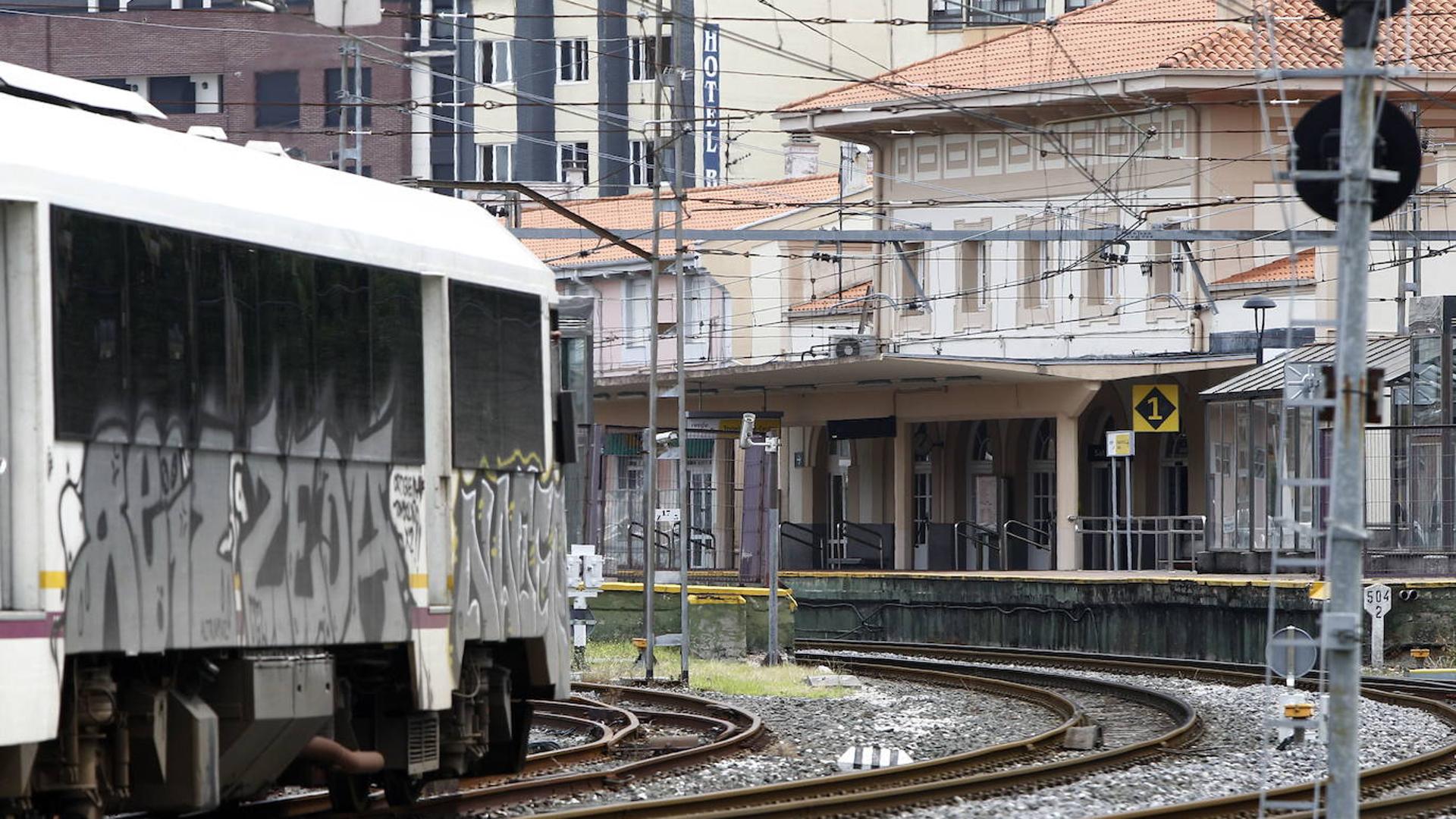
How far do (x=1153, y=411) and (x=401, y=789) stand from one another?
82.5ft

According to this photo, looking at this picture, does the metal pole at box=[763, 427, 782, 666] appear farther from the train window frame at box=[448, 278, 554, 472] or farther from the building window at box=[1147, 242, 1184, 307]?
the building window at box=[1147, 242, 1184, 307]

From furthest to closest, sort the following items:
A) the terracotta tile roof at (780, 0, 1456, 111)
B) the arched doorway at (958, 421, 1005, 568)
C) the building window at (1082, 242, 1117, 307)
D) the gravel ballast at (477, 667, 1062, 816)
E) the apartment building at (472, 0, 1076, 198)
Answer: the apartment building at (472, 0, 1076, 198) → the arched doorway at (958, 421, 1005, 568) → the building window at (1082, 242, 1117, 307) → the terracotta tile roof at (780, 0, 1456, 111) → the gravel ballast at (477, 667, 1062, 816)

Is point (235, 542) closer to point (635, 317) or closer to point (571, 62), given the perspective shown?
point (635, 317)

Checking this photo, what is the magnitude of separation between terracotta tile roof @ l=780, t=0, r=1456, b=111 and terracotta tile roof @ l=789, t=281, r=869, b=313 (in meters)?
4.45

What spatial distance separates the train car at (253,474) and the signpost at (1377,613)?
15.2 m

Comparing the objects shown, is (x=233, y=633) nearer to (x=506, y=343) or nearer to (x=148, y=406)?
(x=148, y=406)

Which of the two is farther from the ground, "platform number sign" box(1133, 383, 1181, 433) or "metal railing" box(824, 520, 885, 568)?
"platform number sign" box(1133, 383, 1181, 433)

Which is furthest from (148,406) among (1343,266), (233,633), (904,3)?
(904,3)

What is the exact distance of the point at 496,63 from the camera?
72.6 meters

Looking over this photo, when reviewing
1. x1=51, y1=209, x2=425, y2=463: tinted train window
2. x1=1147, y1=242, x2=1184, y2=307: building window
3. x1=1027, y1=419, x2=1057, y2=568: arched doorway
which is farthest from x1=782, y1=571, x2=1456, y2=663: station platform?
x1=51, y1=209, x2=425, y2=463: tinted train window

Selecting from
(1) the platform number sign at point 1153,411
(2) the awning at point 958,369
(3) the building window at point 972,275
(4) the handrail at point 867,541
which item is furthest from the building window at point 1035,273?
(1) the platform number sign at point 1153,411

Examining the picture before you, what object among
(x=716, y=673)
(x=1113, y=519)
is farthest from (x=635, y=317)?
(x=716, y=673)

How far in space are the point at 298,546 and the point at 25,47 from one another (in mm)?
67144

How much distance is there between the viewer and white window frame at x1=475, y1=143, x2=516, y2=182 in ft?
237
